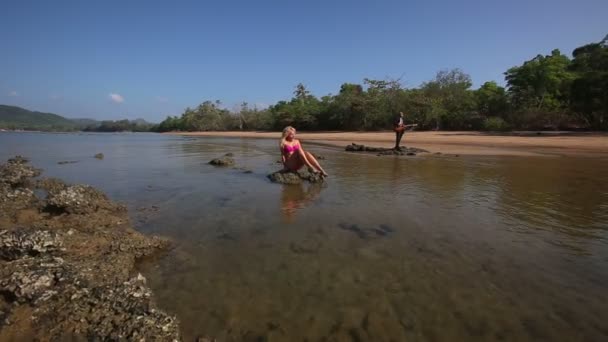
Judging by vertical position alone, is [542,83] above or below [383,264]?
above

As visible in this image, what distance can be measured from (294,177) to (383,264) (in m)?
5.29

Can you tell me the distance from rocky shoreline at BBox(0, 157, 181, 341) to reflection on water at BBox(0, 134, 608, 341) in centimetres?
28

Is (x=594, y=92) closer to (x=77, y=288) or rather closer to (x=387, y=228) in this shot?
(x=387, y=228)

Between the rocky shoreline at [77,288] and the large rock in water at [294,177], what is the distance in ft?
15.2

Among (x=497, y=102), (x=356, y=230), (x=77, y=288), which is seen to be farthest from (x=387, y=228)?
(x=497, y=102)

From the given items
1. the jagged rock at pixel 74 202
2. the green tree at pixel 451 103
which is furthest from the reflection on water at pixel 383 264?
the green tree at pixel 451 103

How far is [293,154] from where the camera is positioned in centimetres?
879

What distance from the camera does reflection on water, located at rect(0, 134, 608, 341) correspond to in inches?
94.8

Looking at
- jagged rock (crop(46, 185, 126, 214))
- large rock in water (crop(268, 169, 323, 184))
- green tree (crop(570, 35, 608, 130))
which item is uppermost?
green tree (crop(570, 35, 608, 130))

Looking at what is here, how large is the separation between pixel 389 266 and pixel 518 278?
3.99 feet

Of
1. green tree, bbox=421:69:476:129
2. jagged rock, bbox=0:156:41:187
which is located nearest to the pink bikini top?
jagged rock, bbox=0:156:41:187

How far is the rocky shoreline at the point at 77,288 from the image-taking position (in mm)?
2145

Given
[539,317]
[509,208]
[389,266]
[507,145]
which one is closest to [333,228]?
[389,266]

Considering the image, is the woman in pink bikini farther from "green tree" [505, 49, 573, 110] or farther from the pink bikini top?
"green tree" [505, 49, 573, 110]
